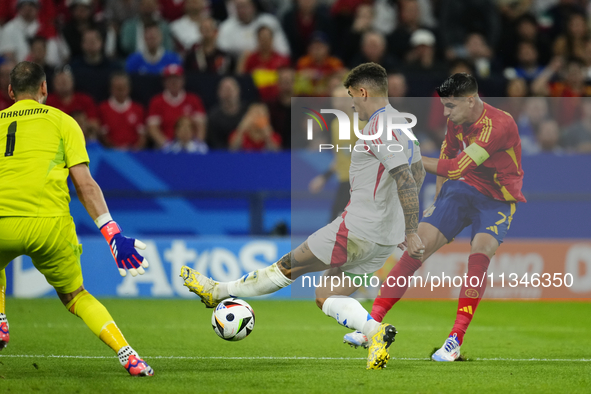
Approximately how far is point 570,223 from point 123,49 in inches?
302

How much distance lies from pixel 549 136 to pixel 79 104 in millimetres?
6821

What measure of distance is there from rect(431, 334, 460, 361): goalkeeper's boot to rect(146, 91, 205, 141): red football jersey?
6.62 m

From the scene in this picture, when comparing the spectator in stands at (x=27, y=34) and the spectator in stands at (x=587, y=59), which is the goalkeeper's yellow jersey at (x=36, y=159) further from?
the spectator in stands at (x=587, y=59)

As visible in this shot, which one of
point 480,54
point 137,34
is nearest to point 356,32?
point 480,54

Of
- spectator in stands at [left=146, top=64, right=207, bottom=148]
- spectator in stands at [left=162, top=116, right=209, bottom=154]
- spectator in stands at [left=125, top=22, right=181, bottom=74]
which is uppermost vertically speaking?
spectator in stands at [left=125, top=22, right=181, bottom=74]

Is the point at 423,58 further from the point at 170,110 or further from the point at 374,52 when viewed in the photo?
the point at 170,110

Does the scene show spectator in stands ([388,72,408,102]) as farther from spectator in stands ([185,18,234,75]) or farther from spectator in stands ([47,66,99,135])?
spectator in stands ([47,66,99,135])

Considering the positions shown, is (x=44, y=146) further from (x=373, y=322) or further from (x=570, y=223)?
(x=570, y=223)

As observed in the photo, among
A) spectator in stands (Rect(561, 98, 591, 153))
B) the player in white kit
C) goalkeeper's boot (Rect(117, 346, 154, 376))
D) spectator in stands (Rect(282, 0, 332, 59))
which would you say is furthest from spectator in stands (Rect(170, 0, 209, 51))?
goalkeeper's boot (Rect(117, 346, 154, 376))

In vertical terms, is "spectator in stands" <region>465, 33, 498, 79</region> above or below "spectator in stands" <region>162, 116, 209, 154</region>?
above

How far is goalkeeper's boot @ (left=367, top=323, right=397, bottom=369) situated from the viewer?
5.62m

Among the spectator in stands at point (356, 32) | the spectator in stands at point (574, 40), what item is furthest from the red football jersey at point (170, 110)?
the spectator in stands at point (574, 40)

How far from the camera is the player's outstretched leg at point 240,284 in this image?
605 centimetres

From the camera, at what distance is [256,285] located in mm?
6117
